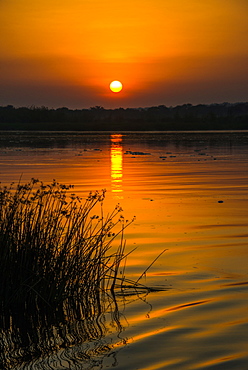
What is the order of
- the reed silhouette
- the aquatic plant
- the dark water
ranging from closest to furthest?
the dark water
the reed silhouette
the aquatic plant

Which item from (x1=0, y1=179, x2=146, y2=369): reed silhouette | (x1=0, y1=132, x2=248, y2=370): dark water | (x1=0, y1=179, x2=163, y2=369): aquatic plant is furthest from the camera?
(x1=0, y1=179, x2=163, y2=369): aquatic plant

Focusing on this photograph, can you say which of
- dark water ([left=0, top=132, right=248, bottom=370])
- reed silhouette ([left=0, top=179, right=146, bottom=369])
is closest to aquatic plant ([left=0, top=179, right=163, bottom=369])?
reed silhouette ([left=0, top=179, right=146, bottom=369])

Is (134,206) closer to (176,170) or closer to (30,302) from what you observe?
(30,302)

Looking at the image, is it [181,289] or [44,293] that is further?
[181,289]

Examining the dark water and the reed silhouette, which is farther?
the reed silhouette

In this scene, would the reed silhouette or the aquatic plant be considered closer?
the reed silhouette

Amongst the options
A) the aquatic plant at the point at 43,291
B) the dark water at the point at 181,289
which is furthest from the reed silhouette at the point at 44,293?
the dark water at the point at 181,289

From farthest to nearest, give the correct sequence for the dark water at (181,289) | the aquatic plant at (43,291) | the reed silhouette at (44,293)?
the aquatic plant at (43,291)
the reed silhouette at (44,293)
the dark water at (181,289)

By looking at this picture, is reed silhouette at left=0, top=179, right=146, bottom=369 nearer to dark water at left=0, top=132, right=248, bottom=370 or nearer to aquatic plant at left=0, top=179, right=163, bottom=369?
aquatic plant at left=0, top=179, right=163, bottom=369

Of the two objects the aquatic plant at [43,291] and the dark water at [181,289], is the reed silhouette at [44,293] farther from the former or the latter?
the dark water at [181,289]

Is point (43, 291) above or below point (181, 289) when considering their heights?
above

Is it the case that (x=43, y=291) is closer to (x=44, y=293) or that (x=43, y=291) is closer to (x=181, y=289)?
(x=44, y=293)

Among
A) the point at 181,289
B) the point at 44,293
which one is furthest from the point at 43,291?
the point at 181,289

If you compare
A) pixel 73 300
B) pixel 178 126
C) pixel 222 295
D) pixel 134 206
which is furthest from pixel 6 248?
pixel 178 126
